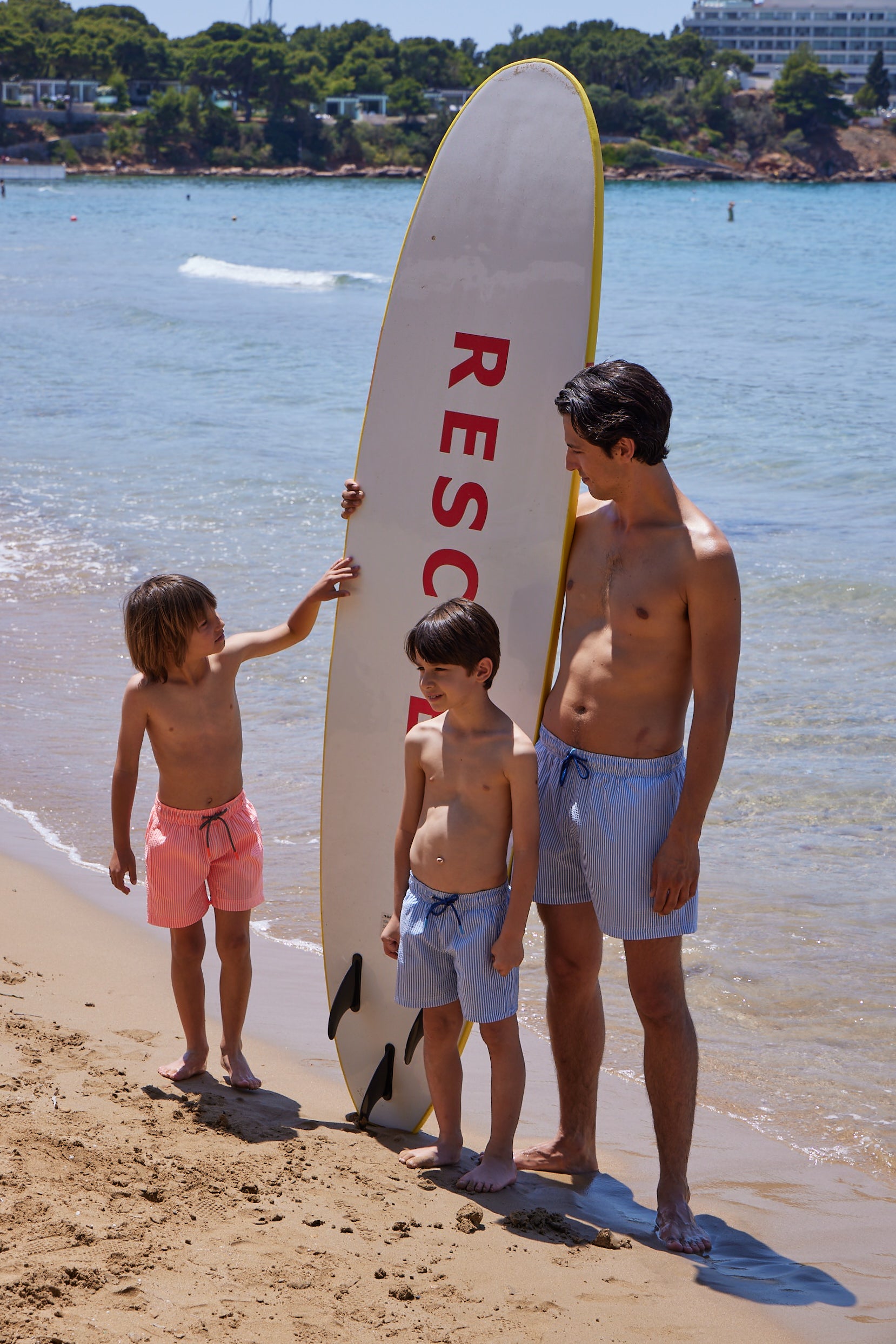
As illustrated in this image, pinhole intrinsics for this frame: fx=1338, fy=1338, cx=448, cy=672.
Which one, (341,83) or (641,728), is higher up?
(341,83)

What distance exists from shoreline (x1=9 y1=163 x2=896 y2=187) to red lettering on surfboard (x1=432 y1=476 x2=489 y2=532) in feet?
289

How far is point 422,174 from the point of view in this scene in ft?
285

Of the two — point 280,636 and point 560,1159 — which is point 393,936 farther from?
point 280,636

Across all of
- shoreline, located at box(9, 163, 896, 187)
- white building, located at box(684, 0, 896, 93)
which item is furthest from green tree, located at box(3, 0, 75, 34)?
white building, located at box(684, 0, 896, 93)

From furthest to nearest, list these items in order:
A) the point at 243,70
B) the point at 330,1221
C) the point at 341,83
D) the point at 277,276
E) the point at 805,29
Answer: the point at 805,29
the point at 341,83
the point at 243,70
the point at 277,276
the point at 330,1221

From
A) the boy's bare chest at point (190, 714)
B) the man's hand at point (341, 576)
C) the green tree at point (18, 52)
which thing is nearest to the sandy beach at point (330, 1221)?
the boy's bare chest at point (190, 714)

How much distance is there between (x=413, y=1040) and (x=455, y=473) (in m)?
1.29

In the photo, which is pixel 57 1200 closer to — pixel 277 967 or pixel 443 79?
pixel 277 967

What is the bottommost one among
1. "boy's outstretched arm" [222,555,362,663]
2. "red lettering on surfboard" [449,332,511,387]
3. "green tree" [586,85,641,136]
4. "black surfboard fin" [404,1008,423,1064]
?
"black surfboard fin" [404,1008,423,1064]

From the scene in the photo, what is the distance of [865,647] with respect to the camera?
699cm

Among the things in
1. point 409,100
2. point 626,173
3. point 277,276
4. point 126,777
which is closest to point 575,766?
point 126,777

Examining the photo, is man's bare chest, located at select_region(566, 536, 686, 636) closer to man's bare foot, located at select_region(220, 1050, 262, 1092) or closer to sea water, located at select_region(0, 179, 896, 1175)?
sea water, located at select_region(0, 179, 896, 1175)

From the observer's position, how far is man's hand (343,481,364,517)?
124 inches

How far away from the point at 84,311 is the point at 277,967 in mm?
21522
